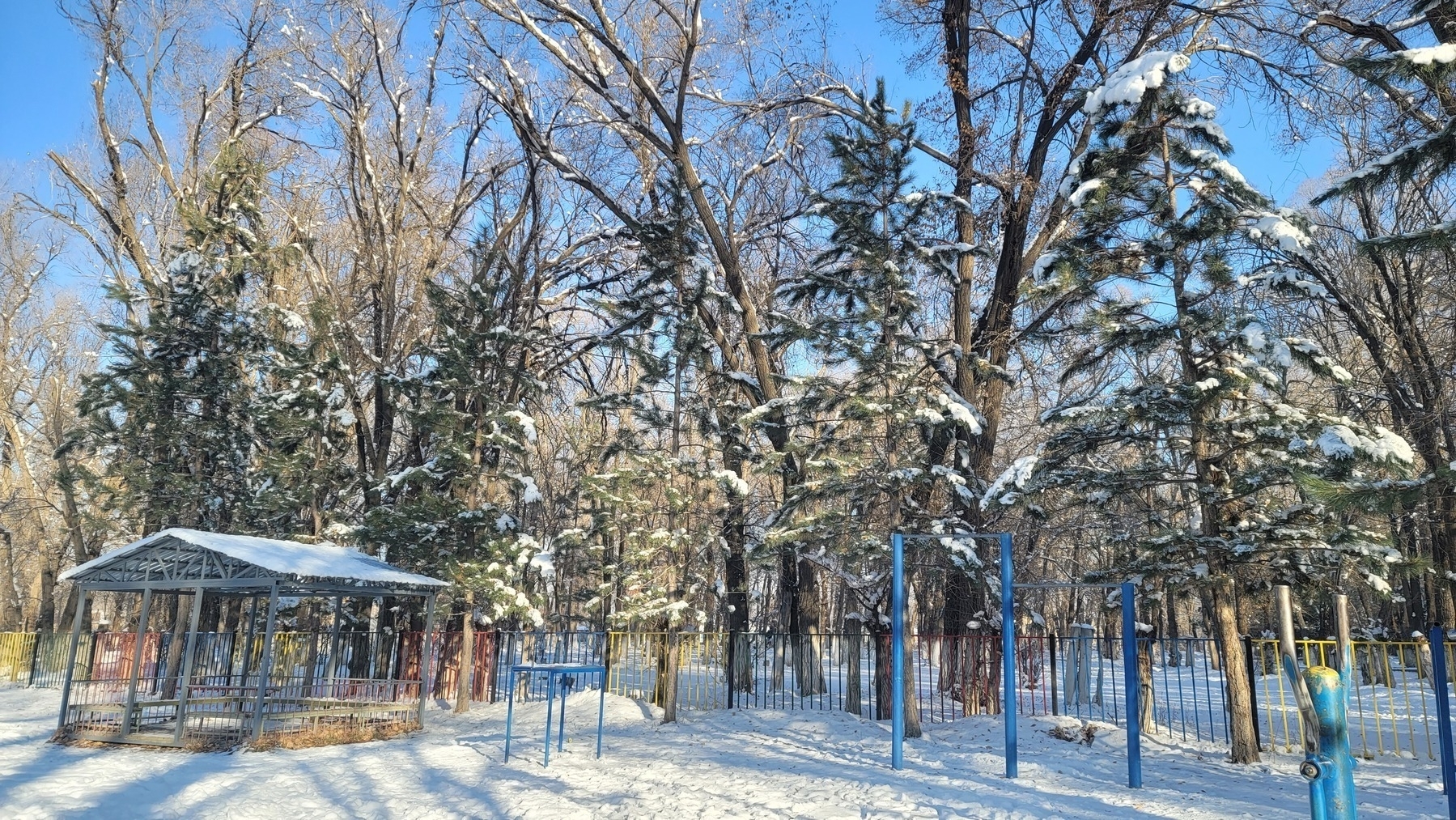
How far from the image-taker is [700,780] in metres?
11.0

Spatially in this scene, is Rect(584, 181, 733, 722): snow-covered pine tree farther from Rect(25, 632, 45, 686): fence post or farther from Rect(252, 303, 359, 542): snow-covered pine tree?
Rect(25, 632, 45, 686): fence post

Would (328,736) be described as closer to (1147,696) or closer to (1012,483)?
(1012,483)

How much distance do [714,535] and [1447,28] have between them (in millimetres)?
13145

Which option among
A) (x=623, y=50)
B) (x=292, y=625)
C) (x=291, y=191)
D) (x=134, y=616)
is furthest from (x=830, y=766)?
(x=134, y=616)

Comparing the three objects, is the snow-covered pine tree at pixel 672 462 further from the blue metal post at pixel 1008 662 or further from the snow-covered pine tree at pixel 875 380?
the blue metal post at pixel 1008 662

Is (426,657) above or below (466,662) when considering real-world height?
above

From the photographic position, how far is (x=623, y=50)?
1898 centimetres

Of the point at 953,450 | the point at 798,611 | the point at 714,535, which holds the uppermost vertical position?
the point at 953,450

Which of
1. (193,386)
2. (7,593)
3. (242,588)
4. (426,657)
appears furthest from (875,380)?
(7,593)

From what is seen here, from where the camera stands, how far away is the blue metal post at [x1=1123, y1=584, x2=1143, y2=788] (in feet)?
33.7

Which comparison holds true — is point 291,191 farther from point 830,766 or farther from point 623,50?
point 830,766

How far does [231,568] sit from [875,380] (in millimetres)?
10486

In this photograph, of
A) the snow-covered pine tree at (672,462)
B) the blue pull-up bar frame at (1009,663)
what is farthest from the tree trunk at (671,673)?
the blue pull-up bar frame at (1009,663)

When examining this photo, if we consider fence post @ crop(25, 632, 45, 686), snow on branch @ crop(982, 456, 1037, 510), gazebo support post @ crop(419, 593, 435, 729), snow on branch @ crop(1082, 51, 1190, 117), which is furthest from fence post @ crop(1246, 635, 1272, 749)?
fence post @ crop(25, 632, 45, 686)
